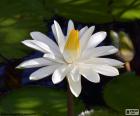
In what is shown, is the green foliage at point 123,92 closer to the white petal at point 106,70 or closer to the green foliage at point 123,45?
the green foliage at point 123,45

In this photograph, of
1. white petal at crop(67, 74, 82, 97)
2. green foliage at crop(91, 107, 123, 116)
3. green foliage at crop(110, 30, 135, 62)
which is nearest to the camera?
white petal at crop(67, 74, 82, 97)

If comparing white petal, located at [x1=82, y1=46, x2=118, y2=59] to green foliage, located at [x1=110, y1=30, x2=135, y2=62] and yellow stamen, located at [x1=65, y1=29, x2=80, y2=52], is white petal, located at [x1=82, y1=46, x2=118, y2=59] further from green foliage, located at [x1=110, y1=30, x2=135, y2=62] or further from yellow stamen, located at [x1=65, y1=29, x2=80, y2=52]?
green foliage, located at [x1=110, y1=30, x2=135, y2=62]

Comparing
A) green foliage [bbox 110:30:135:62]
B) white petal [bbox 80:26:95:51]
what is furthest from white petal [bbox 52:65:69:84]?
green foliage [bbox 110:30:135:62]

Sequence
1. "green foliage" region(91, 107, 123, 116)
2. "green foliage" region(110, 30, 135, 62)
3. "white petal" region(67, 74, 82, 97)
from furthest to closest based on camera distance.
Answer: "green foliage" region(110, 30, 135, 62)
"green foliage" region(91, 107, 123, 116)
"white petal" region(67, 74, 82, 97)

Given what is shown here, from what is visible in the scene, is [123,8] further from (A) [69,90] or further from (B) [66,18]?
(A) [69,90]

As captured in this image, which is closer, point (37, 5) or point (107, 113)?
point (107, 113)

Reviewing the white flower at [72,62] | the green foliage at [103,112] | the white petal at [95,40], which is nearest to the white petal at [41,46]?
the white flower at [72,62]

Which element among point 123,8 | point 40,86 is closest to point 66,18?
point 123,8
